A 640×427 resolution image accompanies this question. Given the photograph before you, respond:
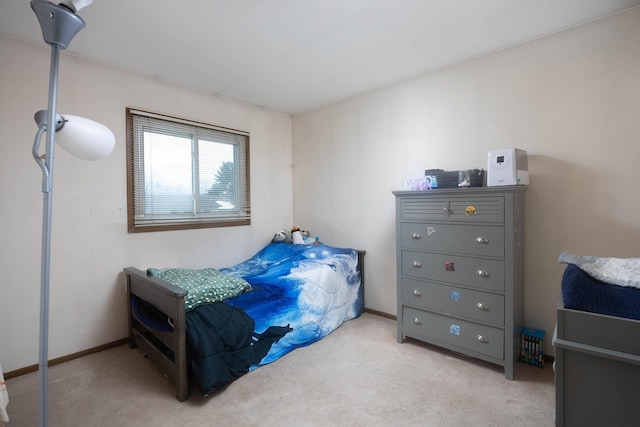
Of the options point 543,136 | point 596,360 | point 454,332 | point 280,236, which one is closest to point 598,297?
point 596,360

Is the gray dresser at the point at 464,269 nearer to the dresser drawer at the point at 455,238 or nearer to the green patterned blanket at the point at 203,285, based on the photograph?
the dresser drawer at the point at 455,238

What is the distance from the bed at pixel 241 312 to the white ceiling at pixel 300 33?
174cm

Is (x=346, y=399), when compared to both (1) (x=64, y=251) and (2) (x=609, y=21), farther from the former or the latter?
(2) (x=609, y=21)

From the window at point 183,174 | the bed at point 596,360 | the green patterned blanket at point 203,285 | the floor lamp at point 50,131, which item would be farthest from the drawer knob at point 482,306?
the window at point 183,174

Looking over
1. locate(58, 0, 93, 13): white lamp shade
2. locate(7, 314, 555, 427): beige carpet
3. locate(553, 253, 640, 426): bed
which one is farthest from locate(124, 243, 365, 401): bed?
locate(553, 253, 640, 426): bed

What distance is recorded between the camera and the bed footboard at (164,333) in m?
1.82

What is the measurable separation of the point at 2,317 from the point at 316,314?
2.27 m

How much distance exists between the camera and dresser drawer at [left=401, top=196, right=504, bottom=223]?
2.09m

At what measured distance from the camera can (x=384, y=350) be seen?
2.49 m

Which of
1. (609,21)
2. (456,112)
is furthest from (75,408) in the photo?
(609,21)

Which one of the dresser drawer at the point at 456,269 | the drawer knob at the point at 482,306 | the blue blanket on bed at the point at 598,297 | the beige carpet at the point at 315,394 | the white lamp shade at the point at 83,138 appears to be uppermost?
the white lamp shade at the point at 83,138

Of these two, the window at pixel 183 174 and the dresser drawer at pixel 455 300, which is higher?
the window at pixel 183 174

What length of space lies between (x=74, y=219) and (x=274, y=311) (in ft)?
5.75

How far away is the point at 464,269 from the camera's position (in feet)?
7.35
